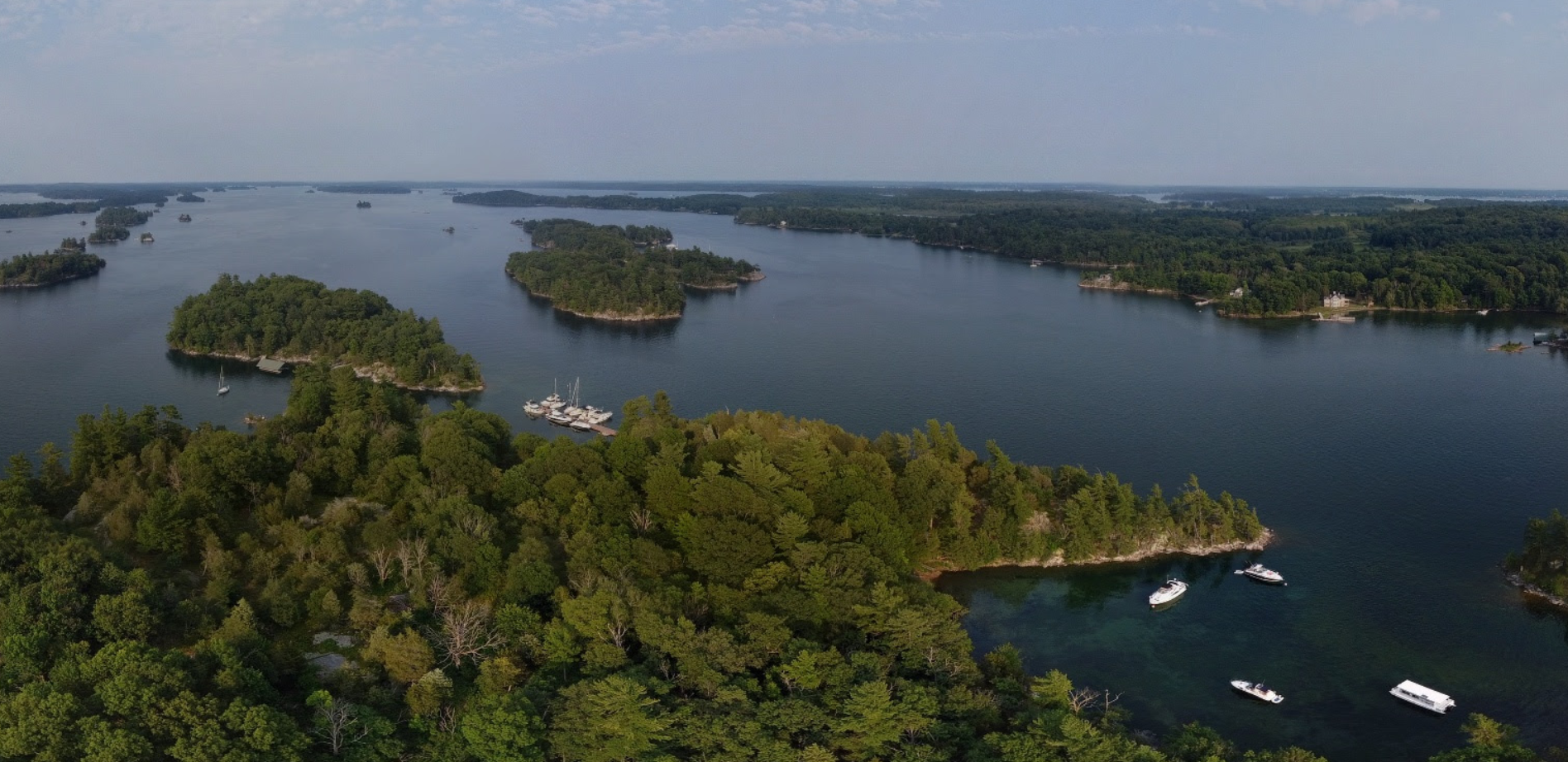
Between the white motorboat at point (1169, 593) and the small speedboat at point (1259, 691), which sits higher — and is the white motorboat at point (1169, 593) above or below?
above

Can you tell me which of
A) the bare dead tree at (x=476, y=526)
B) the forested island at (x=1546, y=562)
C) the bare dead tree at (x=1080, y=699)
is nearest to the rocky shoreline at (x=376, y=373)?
the bare dead tree at (x=476, y=526)

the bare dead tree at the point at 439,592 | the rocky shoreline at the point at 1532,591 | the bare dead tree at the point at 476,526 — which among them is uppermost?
the bare dead tree at the point at 476,526

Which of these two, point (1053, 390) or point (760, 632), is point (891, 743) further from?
point (1053, 390)

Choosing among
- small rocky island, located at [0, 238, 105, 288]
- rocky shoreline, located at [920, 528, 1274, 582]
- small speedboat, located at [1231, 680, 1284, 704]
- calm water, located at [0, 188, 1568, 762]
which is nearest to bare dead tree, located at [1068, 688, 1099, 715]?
calm water, located at [0, 188, 1568, 762]

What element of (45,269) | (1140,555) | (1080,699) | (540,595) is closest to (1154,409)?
(1140,555)

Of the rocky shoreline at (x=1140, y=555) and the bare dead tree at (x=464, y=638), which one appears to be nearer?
the bare dead tree at (x=464, y=638)

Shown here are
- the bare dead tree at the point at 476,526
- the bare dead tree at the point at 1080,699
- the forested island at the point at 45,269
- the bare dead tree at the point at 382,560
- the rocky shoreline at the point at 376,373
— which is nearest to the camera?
the bare dead tree at the point at 1080,699

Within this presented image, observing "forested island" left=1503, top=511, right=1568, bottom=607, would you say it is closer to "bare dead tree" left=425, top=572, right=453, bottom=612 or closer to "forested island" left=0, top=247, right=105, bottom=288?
"bare dead tree" left=425, top=572, right=453, bottom=612

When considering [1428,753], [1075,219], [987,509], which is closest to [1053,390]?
[987,509]

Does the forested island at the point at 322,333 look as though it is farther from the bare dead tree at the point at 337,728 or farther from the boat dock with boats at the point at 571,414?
the bare dead tree at the point at 337,728
